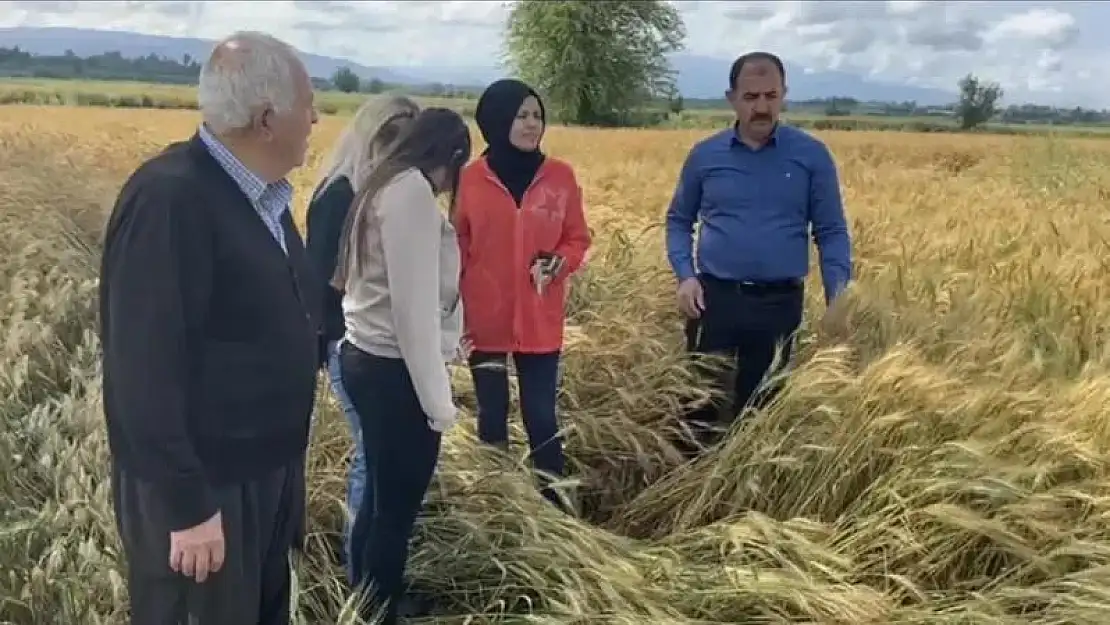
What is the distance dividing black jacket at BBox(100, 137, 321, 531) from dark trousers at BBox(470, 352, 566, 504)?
175 centimetres

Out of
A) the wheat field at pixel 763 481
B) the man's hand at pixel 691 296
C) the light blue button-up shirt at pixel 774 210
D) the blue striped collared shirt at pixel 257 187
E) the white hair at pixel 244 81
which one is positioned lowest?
the wheat field at pixel 763 481

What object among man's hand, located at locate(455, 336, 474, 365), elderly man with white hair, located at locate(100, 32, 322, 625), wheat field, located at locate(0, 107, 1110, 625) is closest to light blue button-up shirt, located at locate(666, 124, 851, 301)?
wheat field, located at locate(0, 107, 1110, 625)

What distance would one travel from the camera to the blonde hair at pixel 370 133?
A: 3240 mm

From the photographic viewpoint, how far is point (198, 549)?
7.50 ft

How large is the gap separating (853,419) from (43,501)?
256cm

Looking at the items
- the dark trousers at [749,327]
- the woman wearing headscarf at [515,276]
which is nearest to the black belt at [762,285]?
the dark trousers at [749,327]

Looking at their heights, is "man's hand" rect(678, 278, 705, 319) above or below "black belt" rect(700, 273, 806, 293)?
below

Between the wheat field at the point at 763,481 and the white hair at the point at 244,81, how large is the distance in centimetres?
125

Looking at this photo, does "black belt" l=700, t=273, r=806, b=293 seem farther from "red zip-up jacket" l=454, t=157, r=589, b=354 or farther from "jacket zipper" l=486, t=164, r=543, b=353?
"jacket zipper" l=486, t=164, r=543, b=353

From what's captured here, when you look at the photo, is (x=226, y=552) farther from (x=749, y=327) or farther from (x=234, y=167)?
(x=749, y=327)

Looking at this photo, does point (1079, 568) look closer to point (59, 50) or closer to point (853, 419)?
point (853, 419)

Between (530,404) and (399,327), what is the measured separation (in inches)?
47.6

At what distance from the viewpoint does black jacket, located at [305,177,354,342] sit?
3.45m

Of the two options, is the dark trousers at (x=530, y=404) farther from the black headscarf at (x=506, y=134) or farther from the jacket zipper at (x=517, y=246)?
the black headscarf at (x=506, y=134)
